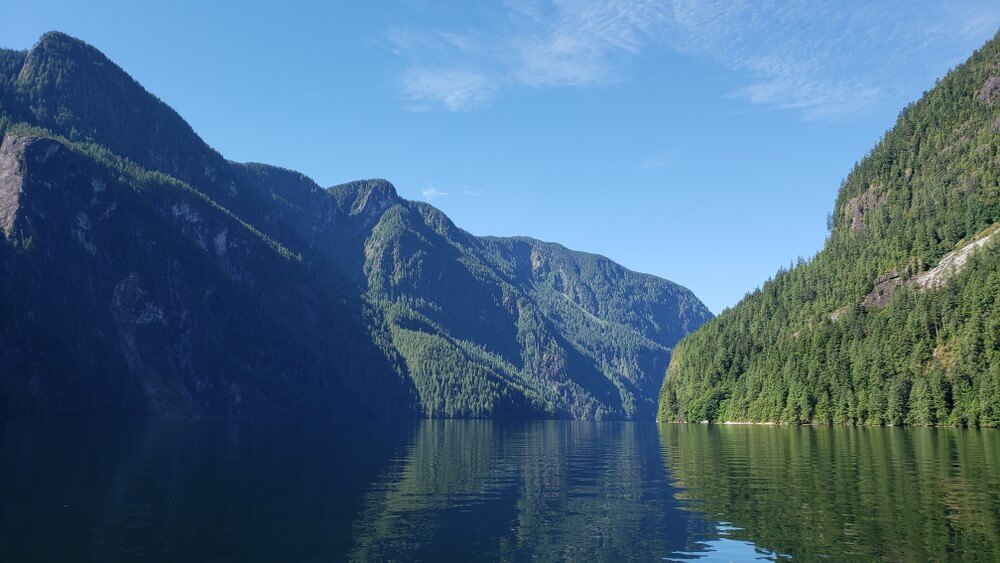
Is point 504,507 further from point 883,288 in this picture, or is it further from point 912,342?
point 883,288

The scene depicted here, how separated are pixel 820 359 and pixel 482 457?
394 feet

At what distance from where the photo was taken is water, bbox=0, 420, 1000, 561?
32562 millimetres

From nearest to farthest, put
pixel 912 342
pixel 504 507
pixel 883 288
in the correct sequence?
pixel 504 507
pixel 912 342
pixel 883 288

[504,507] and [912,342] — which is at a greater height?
[912,342]

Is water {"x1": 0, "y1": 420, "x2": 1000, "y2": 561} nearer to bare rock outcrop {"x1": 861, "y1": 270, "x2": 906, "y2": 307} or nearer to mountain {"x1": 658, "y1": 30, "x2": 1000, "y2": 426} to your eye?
mountain {"x1": 658, "y1": 30, "x2": 1000, "y2": 426}

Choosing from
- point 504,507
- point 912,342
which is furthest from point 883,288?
point 504,507

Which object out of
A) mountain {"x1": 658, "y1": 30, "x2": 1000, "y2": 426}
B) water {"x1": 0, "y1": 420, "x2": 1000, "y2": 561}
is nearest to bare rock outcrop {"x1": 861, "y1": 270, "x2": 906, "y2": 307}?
Result: mountain {"x1": 658, "y1": 30, "x2": 1000, "y2": 426}

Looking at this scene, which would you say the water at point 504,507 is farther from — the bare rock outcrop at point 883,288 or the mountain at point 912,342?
the bare rock outcrop at point 883,288

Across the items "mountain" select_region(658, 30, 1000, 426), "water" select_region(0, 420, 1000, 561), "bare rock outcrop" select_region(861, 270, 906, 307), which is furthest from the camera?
"bare rock outcrop" select_region(861, 270, 906, 307)

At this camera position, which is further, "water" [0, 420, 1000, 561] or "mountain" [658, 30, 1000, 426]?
"mountain" [658, 30, 1000, 426]

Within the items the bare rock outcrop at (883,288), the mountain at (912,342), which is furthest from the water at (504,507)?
the bare rock outcrop at (883,288)

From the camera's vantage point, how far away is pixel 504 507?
4738 cm

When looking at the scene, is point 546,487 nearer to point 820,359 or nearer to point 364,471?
point 364,471

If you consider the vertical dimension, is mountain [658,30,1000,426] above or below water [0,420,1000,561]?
above
